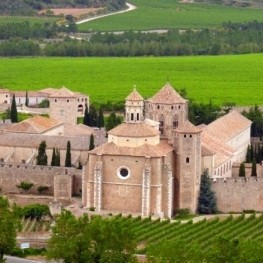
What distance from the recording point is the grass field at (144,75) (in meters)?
104

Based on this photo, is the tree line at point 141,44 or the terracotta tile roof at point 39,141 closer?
the terracotta tile roof at point 39,141

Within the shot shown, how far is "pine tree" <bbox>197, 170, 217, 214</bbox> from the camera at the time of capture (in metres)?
64.3

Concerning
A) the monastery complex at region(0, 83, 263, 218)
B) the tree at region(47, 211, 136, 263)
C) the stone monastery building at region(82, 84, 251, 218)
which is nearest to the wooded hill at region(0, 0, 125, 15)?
the monastery complex at region(0, 83, 263, 218)

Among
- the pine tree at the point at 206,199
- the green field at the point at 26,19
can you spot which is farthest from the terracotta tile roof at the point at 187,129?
the green field at the point at 26,19

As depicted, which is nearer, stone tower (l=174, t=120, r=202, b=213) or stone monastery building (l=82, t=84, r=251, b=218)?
stone monastery building (l=82, t=84, r=251, b=218)

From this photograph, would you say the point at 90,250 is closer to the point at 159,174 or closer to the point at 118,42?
the point at 159,174

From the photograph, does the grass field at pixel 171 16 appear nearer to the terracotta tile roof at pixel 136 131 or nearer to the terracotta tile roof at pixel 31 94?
the terracotta tile roof at pixel 31 94

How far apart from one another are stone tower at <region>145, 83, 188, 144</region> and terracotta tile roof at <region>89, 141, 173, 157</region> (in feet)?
6.25

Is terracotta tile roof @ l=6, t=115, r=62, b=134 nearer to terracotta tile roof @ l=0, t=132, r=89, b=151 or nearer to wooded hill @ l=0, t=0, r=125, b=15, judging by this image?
terracotta tile roof @ l=0, t=132, r=89, b=151

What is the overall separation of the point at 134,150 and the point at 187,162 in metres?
2.37

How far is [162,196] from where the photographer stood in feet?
207

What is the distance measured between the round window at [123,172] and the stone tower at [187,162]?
2254mm

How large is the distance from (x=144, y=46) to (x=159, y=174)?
73958 millimetres

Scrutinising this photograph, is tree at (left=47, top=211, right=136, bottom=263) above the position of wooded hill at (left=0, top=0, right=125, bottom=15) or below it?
above
